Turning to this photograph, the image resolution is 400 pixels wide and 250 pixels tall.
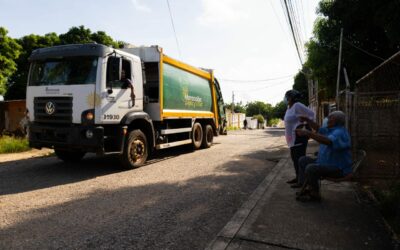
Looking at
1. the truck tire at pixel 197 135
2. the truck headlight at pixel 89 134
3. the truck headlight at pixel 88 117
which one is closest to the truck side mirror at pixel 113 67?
the truck headlight at pixel 88 117

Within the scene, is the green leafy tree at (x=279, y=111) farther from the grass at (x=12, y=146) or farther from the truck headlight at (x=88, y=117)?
the truck headlight at (x=88, y=117)

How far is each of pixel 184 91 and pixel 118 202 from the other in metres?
6.25

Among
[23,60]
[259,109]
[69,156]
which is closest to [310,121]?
[69,156]

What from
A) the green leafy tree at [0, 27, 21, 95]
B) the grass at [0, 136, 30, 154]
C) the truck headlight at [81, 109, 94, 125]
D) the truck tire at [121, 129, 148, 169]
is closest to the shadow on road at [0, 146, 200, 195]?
the truck tire at [121, 129, 148, 169]

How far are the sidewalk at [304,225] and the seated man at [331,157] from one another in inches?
10.2

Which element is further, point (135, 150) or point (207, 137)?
point (207, 137)

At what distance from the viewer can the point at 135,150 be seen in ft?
26.1

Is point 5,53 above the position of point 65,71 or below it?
above

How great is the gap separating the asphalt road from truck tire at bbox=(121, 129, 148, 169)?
242 mm

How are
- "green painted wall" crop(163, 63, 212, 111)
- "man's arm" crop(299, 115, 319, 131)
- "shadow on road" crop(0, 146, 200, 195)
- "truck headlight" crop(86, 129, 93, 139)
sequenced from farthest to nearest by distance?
"green painted wall" crop(163, 63, 212, 111)
"truck headlight" crop(86, 129, 93, 139)
"shadow on road" crop(0, 146, 200, 195)
"man's arm" crop(299, 115, 319, 131)

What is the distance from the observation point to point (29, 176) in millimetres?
6992

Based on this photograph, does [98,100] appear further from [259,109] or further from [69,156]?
[259,109]

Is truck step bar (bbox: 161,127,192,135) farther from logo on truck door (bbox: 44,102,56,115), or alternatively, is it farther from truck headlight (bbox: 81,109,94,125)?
logo on truck door (bbox: 44,102,56,115)

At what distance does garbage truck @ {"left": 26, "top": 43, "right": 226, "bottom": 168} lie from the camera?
6852 mm
